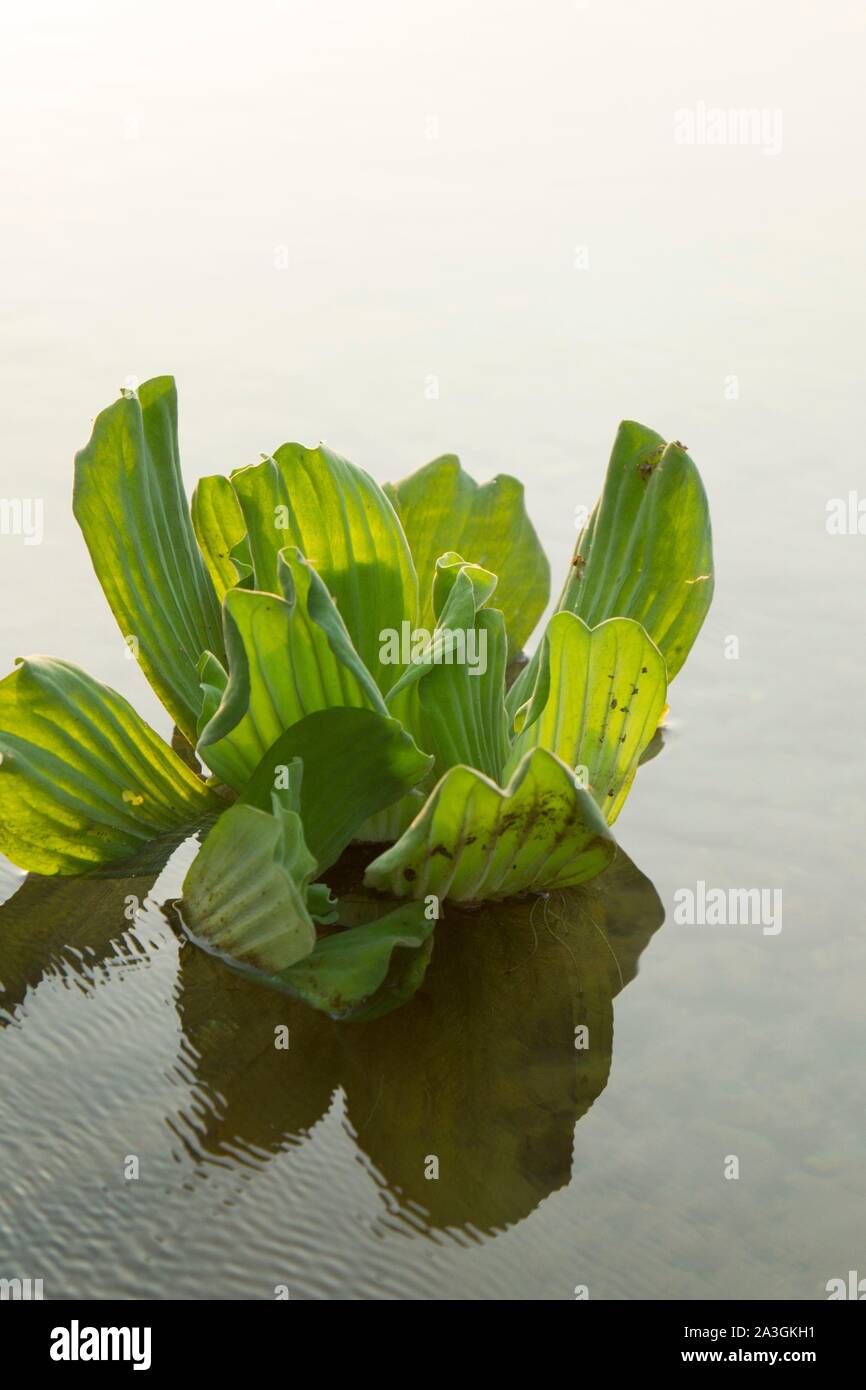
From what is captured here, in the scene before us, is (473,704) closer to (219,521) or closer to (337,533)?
(337,533)

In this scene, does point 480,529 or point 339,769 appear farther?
point 480,529

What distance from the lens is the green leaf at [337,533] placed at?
161 cm

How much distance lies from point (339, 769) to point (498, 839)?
16 cm

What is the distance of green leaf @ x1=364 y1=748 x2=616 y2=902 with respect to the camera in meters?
1.36

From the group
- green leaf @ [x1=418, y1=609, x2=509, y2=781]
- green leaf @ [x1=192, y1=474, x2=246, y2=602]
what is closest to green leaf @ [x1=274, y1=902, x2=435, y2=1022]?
green leaf @ [x1=418, y1=609, x2=509, y2=781]

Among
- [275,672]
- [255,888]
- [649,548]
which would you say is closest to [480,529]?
[649,548]

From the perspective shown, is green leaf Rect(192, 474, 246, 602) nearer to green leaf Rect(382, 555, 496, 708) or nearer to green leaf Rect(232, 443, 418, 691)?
green leaf Rect(232, 443, 418, 691)

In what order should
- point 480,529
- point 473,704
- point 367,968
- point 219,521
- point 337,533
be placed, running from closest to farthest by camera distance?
point 367,968, point 473,704, point 337,533, point 219,521, point 480,529

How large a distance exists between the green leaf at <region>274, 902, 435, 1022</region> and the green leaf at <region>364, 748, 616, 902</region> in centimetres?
5

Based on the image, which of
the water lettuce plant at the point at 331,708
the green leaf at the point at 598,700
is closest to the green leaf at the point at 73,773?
the water lettuce plant at the point at 331,708

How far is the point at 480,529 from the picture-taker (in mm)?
1999

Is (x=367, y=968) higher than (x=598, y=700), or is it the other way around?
(x=598, y=700)

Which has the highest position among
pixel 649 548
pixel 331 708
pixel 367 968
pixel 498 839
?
pixel 649 548

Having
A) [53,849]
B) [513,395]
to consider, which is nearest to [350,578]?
[53,849]
